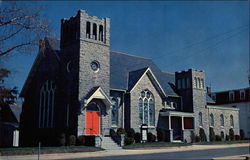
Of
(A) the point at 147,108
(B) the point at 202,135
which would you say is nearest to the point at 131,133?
(A) the point at 147,108

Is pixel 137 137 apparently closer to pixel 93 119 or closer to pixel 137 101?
pixel 137 101

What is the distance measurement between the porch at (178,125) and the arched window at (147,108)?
52.2 inches

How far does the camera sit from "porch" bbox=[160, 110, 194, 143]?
33.0m

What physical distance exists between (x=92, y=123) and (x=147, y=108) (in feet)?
25.4

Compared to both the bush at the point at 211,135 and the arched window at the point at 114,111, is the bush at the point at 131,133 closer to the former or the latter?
the arched window at the point at 114,111

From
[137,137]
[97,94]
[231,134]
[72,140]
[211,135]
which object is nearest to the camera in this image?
[72,140]

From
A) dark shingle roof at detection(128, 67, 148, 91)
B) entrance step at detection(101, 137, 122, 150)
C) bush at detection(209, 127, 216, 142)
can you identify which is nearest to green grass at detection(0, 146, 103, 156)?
entrance step at detection(101, 137, 122, 150)

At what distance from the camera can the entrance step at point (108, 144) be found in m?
25.2

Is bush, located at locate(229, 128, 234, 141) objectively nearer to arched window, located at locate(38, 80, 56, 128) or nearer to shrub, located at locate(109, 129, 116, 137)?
shrub, located at locate(109, 129, 116, 137)

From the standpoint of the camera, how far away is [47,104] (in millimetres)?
30484

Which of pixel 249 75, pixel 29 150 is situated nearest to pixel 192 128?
pixel 29 150

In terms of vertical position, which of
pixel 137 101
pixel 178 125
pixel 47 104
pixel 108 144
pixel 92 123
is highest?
pixel 137 101

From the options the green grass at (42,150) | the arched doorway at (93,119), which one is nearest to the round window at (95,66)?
the arched doorway at (93,119)

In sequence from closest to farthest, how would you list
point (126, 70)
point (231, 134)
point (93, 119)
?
1. point (93, 119)
2. point (126, 70)
3. point (231, 134)
